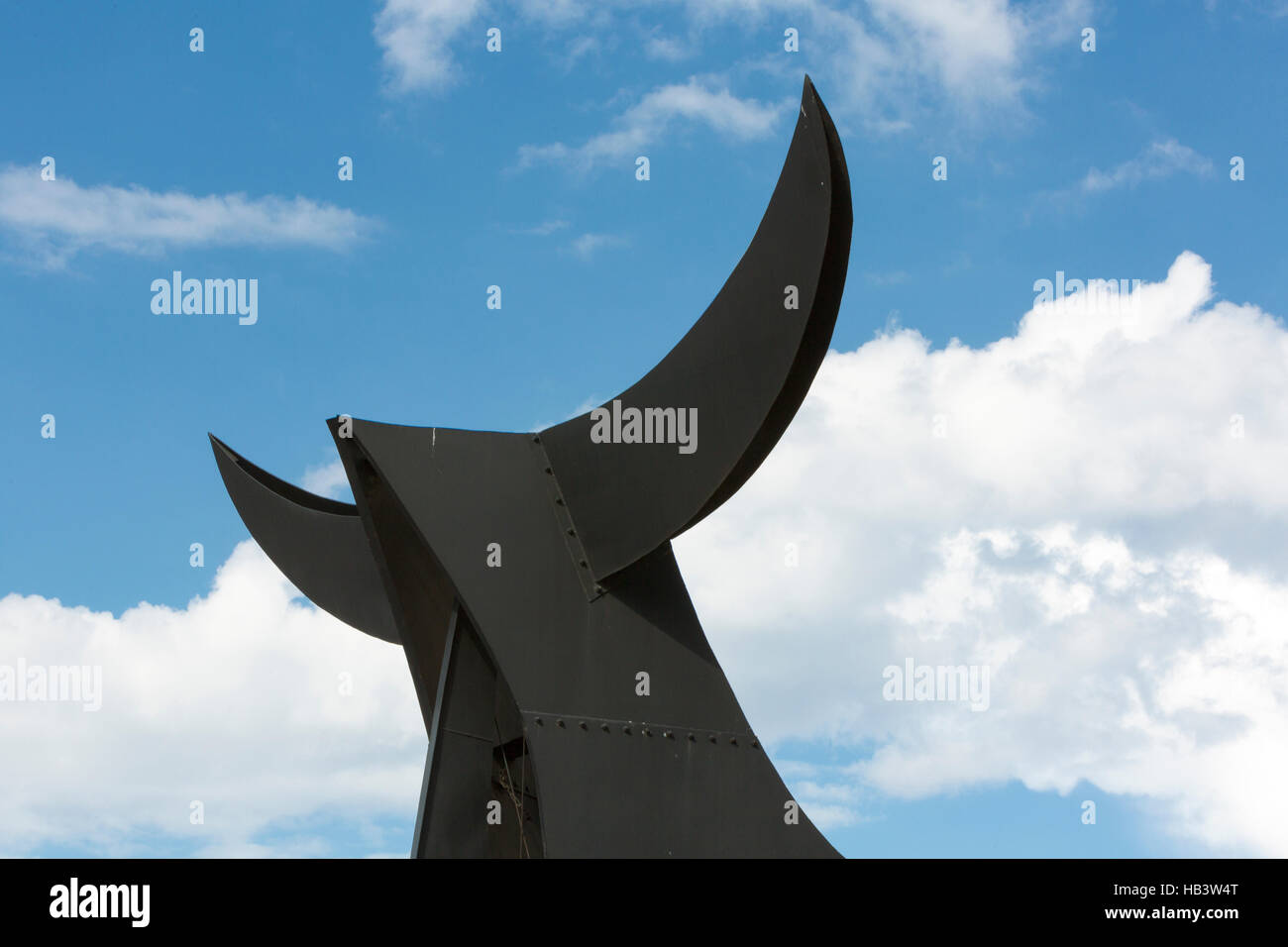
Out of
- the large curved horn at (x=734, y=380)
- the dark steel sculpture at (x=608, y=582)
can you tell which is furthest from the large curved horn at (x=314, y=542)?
the large curved horn at (x=734, y=380)

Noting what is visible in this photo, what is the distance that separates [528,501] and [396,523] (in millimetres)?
1167

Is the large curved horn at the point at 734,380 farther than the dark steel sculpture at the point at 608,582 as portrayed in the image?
No

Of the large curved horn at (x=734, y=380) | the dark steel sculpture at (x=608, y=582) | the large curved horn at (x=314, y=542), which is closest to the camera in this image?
the large curved horn at (x=734, y=380)

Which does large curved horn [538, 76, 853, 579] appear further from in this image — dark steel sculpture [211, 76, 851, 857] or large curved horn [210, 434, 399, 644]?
large curved horn [210, 434, 399, 644]

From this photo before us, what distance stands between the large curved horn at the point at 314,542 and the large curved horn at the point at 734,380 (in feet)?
9.74

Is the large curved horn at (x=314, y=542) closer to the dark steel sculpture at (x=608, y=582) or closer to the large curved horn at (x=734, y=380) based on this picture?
the dark steel sculpture at (x=608, y=582)

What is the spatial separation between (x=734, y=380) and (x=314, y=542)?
503 centimetres

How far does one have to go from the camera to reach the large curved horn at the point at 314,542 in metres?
13.5

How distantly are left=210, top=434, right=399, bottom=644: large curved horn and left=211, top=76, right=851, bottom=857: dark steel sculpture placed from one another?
5.65ft
